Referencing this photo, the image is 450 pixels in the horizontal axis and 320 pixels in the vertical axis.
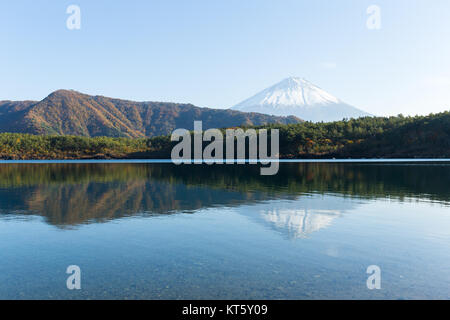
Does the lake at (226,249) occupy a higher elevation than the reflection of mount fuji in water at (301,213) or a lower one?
lower

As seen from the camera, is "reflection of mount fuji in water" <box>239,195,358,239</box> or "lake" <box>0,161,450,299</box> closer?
"lake" <box>0,161,450,299</box>

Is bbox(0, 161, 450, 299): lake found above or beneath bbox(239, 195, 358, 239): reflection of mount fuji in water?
beneath

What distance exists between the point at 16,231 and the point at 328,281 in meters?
19.9

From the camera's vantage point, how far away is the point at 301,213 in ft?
95.2

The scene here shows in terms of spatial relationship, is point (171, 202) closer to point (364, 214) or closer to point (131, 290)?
point (364, 214)

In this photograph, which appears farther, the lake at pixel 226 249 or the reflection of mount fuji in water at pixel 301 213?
the reflection of mount fuji in water at pixel 301 213

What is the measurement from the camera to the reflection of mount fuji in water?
23656 millimetres

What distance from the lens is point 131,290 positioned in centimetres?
1305

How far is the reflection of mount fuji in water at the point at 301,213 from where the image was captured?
23.7 meters

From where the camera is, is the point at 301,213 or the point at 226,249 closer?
the point at 226,249

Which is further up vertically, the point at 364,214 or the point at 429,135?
the point at 429,135

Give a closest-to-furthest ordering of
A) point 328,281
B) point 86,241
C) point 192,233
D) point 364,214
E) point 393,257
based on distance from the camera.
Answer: point 328,281
point 393,257
point 86,241
point 192,233
point 364,214

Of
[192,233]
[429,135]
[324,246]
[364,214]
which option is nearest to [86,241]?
[192,233]

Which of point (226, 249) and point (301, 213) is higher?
point (301, 213)
